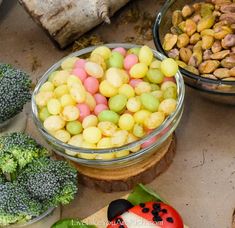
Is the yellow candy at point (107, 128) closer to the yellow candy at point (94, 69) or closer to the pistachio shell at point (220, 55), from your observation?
the yellow candy at point (94, 69)

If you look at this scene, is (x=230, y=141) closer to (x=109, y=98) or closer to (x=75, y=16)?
(x=109, y=98)

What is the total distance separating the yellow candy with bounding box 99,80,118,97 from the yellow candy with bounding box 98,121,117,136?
8 centimetres

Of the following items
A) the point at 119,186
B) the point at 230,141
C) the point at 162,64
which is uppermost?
the point at 162,64

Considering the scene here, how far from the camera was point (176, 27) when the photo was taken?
1.37m

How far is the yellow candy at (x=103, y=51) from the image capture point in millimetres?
1241

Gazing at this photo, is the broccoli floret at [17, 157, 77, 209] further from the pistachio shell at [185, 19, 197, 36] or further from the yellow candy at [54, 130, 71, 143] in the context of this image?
the pistachio shell at [185, 19, 197, 36]

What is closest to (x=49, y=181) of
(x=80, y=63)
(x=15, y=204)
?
(x=15, y=204)

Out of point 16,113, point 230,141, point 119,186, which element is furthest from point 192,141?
point 16,113

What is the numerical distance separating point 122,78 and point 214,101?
277mm

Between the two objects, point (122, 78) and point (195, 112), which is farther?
point (195, 112)

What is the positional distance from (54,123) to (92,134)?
0.30ft

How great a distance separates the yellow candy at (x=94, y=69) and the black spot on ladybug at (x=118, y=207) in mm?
272

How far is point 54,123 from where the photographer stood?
1.14 m

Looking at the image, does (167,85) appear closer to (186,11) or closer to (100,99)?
(100,99)
